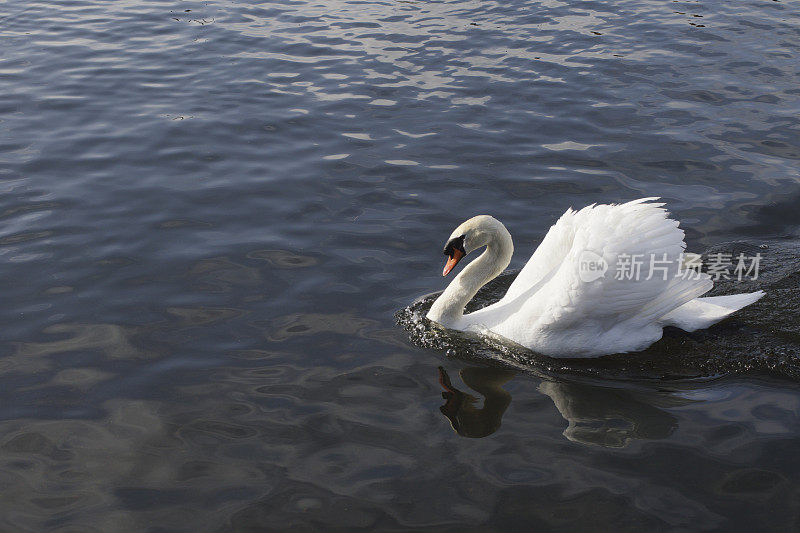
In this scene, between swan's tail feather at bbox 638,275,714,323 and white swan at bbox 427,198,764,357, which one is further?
swan's tail feather at bbox 638,275,714,323

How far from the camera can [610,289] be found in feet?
22.8

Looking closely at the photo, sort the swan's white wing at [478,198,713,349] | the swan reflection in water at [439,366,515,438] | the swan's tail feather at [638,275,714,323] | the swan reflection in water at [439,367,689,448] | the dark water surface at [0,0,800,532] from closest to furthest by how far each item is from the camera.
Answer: the dark water surface at [0,0,800,532] → the swan reflection in water at [439,367,689,448] → the swan reflection in water at [439,366,515,438] → the swan's white wing at [478,198,713,349] → the swan's tail feather at [638,275,714,323]

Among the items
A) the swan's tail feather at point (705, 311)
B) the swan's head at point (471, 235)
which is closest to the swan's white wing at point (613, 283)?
the swan's tail feather at point (705, 311)

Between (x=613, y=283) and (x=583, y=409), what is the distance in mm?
1079

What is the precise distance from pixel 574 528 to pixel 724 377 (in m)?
2.29

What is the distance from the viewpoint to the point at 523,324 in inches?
285

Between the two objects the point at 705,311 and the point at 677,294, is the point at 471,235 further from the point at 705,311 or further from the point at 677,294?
the point at 705,311

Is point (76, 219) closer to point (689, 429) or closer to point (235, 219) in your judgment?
point (235, 219)

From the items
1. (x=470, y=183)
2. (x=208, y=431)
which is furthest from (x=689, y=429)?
(x=470, y=183)

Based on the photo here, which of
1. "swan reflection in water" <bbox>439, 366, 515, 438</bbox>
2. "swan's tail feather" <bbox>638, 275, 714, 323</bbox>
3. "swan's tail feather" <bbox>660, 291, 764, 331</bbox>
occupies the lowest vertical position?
"swan reflection in water" <bbox>439, 366, 515, 438</bbox>

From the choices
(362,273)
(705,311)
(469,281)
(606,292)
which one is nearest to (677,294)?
(705,311)

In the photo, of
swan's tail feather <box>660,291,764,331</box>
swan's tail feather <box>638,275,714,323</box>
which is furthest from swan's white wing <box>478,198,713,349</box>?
swan's tail feather <box>660,291,764,331</box>

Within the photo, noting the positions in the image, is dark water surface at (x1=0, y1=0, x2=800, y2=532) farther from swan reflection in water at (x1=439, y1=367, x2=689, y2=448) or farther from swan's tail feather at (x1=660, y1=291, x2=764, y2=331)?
swan's tail feather at (x1=660, y1=291, x2=764, y2=331)

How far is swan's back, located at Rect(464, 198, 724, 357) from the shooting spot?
6883 mm
